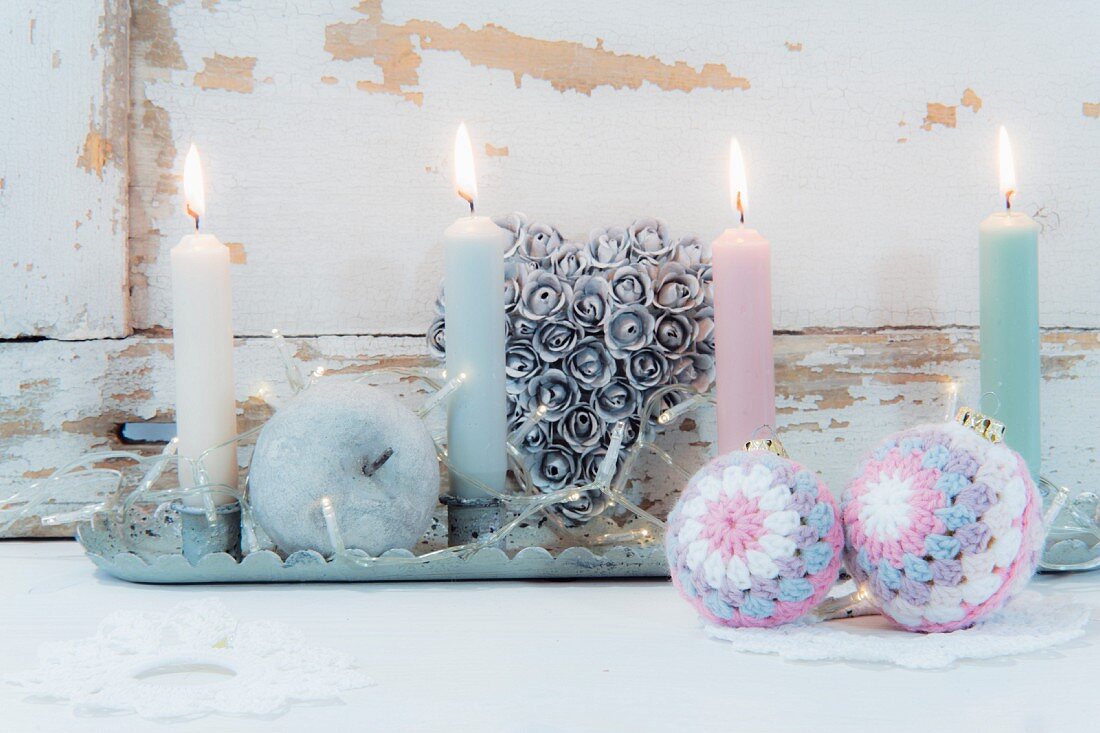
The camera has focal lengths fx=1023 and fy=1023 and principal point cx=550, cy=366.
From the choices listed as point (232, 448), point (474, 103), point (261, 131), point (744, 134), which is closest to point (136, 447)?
point (232, 448)

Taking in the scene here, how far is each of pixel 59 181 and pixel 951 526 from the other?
73 centimetres

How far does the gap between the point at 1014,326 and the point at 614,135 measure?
13.9 inches

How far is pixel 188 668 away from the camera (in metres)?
0.51

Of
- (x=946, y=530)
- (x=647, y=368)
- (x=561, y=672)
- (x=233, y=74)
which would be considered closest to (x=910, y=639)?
(x=946, y=530)

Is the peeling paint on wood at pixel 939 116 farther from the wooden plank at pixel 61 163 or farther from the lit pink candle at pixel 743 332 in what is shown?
the wooden plank at pixel 61 163

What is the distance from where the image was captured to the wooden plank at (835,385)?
2.82ft

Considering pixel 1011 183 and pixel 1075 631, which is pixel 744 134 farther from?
pixel 1075 631

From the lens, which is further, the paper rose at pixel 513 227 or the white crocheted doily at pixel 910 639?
the paper rose at pixel 513 227

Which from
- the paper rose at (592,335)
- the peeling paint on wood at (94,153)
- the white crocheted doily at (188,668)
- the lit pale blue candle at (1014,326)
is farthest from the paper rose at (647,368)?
the peeling paint on wood at (94,153)

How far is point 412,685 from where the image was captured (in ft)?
1.58

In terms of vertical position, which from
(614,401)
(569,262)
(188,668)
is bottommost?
(188,668)

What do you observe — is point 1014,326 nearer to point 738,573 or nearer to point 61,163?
point 738,573

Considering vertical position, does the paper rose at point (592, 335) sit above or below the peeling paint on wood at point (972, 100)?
below

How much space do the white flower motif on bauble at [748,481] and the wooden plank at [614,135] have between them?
36 cm
